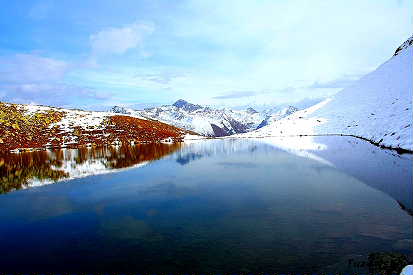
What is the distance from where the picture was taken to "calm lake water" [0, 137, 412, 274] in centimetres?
1742

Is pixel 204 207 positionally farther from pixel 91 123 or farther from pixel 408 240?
pixel 91 123

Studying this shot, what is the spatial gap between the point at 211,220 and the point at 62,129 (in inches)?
4527

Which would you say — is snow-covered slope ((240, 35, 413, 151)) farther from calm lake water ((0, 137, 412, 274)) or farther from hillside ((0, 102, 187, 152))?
hillside ((0, 102, 187, 152))

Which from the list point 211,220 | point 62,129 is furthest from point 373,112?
point 62,129

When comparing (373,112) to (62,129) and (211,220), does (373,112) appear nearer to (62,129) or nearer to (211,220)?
(211,220)

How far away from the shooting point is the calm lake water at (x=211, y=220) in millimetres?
17422

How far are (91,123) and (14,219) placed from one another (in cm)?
11478

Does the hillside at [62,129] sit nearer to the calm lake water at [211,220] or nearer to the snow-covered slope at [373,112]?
the snow-covered slope at [373,112]

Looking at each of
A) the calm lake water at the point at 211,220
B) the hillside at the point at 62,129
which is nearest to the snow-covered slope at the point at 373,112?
the calm lake water at the point at 211,220

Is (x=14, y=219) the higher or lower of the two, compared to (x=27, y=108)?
lower

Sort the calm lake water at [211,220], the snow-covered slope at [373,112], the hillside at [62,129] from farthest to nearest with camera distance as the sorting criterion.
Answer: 1. the hillside at [62,129]
2. the snow-covered slope at [373,112]
3. the calm lake water at [211,220]

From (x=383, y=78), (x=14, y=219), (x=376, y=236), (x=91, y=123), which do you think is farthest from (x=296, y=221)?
(x=383, y=78)

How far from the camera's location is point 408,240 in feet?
59.6

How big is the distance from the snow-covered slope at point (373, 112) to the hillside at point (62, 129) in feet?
176
